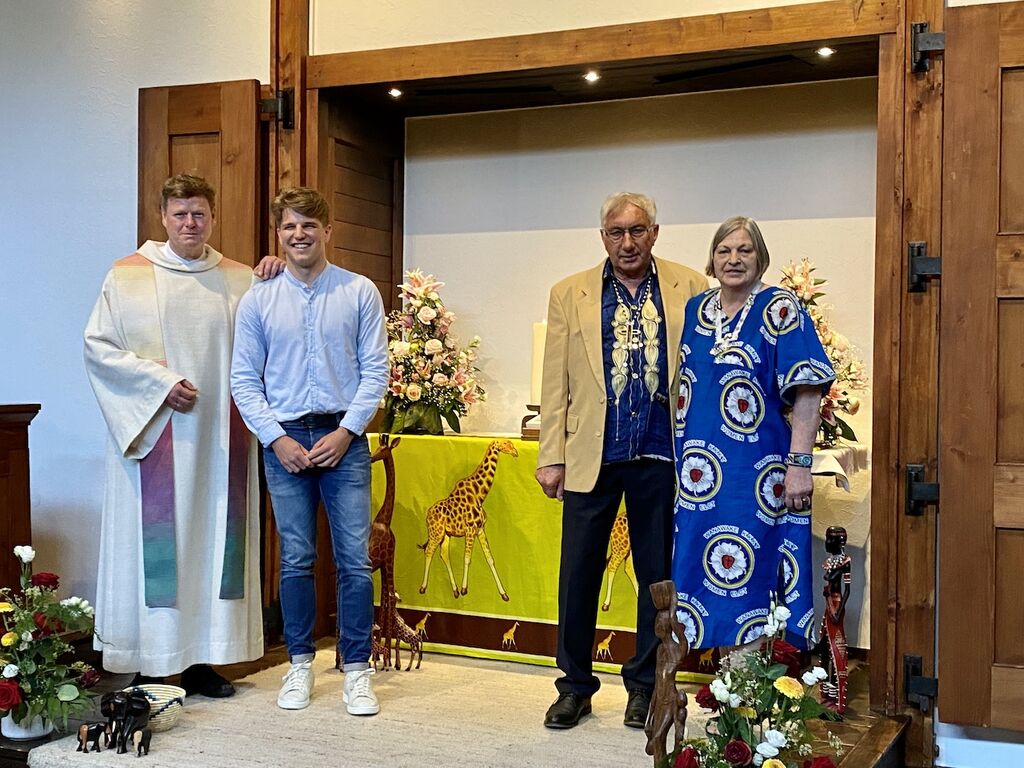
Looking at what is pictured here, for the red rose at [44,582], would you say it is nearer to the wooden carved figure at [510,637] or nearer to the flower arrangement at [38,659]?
the flower arrangement at [38,659]

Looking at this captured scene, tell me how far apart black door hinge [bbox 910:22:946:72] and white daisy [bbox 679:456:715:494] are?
55.4 inches

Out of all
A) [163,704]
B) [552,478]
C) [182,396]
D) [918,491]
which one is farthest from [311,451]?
[918,491]

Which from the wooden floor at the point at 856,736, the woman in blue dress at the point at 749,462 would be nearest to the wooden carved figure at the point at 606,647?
the wooden floor at the point at 856,736

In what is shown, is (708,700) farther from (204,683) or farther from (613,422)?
(204,683)

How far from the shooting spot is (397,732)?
11.0 ft

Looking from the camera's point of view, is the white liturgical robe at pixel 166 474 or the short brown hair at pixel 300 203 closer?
the short brown hair at pixel 300 203

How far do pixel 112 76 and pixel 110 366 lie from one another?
164 cm

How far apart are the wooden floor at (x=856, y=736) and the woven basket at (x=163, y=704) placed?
0.28 meters

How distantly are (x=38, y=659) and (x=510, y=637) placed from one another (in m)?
1.63

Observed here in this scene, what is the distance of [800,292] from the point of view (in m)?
4.19

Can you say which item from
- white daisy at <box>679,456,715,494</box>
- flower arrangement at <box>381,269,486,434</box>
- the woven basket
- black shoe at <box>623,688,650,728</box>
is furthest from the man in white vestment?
white daisy at <box>679,456,715,494</box>

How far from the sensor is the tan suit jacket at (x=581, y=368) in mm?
3367

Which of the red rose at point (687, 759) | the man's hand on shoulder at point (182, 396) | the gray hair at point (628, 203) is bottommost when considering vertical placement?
the red rose at point (687, 759)

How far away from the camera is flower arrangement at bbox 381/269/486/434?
178 inches
